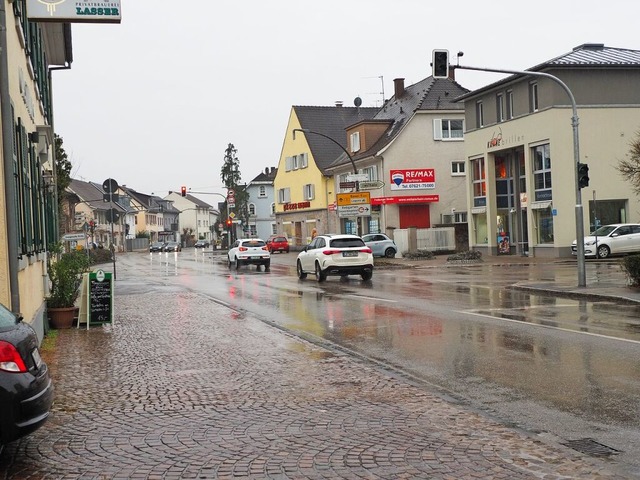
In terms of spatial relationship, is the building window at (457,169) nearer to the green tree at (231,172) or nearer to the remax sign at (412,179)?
the remax sign at (412,179)

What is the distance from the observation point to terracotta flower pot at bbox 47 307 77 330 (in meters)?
14.9

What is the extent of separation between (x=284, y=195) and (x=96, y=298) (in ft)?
196

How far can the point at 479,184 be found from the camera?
4484 centimetres

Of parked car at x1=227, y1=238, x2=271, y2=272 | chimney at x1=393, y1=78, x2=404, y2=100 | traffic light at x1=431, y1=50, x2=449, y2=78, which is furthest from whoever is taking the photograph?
chimney at x1=393, y1=78, x2=404, y2=100

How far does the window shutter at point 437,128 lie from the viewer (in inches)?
2088

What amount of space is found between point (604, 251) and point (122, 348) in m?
27.5

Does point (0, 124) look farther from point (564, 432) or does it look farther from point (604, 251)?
point (604, 251)

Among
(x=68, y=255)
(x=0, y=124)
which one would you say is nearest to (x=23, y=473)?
(x=0, y=124)

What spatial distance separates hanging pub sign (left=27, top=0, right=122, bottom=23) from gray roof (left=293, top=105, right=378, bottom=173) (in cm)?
5459

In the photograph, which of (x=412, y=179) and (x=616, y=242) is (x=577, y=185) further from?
(x=412, y=179)

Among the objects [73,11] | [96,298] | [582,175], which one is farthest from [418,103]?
[73,11]

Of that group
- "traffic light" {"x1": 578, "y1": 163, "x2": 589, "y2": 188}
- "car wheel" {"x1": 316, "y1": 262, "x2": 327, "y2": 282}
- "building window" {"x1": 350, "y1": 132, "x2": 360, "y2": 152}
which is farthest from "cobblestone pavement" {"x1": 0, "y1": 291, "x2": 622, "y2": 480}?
"building window" {"x1": 350, "y1": 132, "x2": 360, "y2": 152}

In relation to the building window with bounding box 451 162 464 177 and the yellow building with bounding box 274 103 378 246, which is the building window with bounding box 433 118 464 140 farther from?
the yellow building with bounding box 274 103 378 246

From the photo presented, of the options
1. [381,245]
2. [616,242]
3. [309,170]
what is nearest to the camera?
[616,242]
